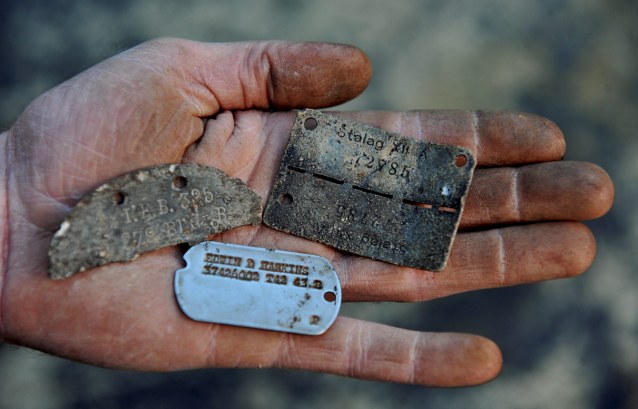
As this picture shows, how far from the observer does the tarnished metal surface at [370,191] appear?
217cm

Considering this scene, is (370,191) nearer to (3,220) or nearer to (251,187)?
(251,187)

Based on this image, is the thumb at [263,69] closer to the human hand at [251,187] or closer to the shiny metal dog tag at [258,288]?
the human hand at [251,187]

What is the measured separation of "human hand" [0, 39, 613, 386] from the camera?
77.2 inches

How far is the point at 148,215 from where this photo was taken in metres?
2.07

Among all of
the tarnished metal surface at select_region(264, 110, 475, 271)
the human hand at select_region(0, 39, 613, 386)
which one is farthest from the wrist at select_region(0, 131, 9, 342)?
the tarnished metal surface at select_region(264, 110, 475, 271)

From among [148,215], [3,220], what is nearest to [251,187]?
[148,215]

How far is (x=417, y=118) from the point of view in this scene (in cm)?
236

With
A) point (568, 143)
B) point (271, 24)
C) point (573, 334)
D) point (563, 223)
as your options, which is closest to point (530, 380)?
point (573, 334)

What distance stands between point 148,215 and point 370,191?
76cm

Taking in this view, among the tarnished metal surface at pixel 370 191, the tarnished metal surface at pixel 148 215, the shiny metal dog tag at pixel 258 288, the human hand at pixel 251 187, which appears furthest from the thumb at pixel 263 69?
the shiny metal dog tag at pixel 258 288

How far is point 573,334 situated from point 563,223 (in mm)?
864

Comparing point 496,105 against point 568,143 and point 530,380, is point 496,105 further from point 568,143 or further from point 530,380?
point 530,380

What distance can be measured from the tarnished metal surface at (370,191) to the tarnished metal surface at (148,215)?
15 centimetres

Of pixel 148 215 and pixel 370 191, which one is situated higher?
pixel 370 191
